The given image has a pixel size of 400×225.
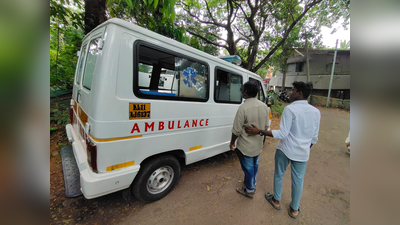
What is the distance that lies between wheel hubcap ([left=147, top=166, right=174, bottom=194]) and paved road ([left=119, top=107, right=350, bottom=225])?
18 cm

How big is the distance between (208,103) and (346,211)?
270 cm

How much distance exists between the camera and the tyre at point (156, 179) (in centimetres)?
206

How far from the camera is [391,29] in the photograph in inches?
20.0

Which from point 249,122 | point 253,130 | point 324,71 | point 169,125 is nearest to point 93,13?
point 169,125

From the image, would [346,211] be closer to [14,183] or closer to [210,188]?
[210,188]

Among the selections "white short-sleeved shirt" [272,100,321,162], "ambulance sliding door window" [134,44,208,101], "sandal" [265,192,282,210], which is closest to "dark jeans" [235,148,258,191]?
"sandal" [265,192,282,210]

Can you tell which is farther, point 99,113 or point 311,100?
point 311,100

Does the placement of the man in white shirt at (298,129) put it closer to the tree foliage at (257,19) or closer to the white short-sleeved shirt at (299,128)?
the white short-sleeved shirt at (299,128)

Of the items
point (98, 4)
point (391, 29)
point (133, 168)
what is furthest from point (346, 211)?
point (98, 4)

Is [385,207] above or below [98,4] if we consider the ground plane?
below

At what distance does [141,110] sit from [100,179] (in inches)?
33.4

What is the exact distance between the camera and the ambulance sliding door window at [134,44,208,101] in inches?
81.3

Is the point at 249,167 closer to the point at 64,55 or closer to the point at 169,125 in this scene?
the point at 169,125

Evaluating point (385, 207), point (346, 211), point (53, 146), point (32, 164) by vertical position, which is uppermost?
point (32, 164)
